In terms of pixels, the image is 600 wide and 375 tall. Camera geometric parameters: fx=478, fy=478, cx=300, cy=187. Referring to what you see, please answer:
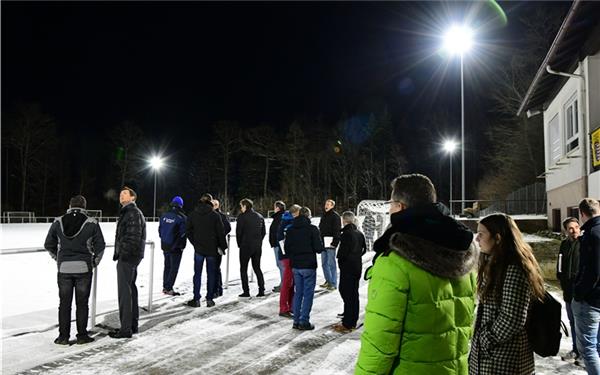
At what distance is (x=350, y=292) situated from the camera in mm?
7207

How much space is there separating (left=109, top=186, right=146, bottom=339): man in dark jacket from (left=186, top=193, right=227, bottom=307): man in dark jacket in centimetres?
198

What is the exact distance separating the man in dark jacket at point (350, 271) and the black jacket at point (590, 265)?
3.34 m

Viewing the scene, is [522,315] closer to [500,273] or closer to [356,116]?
[500,273]

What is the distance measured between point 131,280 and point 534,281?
209 inches

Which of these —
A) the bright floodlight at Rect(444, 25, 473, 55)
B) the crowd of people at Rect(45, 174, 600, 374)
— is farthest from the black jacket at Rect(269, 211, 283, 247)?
the bright floodlight at Rect(444, 25, 473, 55)

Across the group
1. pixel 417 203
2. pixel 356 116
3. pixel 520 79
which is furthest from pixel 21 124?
pixel 417 203

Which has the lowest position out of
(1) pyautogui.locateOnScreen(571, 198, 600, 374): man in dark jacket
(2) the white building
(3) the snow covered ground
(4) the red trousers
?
(3) the snow covered ground

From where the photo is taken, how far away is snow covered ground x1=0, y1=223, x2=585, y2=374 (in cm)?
538

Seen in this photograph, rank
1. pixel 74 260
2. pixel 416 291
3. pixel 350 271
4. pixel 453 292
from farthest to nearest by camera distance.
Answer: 1. pixel 350 271
2. pixel 74 260
3. pixel 453 292
4. pixel 416 291

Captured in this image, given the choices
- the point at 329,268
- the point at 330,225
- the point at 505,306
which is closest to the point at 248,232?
the point at 330,225

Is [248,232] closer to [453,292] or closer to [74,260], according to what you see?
[74,260]

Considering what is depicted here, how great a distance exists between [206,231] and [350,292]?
3003 mm

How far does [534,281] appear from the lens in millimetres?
2910

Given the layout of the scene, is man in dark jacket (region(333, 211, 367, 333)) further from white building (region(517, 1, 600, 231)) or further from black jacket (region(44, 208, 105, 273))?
white building (region(517, 1, 600, 231))
